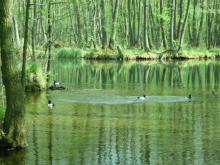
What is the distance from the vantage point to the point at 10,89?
14750mm

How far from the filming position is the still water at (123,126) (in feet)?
46.2

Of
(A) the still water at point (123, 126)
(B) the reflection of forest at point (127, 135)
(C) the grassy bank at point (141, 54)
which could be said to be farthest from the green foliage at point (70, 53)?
(B) the reflection of forest at point (127, 135)

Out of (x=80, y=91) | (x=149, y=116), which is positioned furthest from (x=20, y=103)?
(x=80, y=91)

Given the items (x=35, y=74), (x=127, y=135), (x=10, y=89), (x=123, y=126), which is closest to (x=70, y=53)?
(x=35, y=74)

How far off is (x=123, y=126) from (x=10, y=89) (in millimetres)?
4978

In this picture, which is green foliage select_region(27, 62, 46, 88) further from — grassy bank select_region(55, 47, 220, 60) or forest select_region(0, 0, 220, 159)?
grassy bank select_region(55, 47, 220, 60)

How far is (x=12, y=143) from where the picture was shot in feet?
47.6

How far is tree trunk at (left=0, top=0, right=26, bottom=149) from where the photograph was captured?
14484mm

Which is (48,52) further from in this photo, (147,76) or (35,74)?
(147,76)

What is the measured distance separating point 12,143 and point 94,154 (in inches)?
85.6

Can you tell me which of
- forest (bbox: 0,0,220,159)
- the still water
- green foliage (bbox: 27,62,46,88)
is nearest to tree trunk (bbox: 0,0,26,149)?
forest (bbox: 0,0,220,159)

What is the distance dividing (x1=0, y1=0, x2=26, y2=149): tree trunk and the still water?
561 mm

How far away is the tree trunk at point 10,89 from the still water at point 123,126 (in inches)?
22.1

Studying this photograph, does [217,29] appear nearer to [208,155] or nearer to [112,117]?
[112,117]
